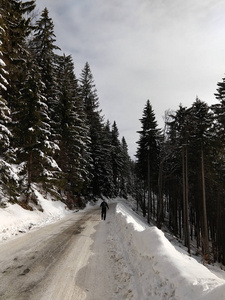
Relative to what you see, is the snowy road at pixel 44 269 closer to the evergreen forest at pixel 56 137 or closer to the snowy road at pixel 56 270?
the snowy road at pixel 56 270

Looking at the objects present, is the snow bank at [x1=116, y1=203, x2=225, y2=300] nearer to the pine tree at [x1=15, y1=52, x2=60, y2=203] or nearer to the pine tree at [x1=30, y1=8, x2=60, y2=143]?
the pine tree at [x1=15, y1=52, x2=60, y2=203]

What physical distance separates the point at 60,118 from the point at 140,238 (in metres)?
19.5

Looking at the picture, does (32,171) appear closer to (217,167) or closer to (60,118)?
(60,118)

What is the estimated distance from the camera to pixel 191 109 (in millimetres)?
20656

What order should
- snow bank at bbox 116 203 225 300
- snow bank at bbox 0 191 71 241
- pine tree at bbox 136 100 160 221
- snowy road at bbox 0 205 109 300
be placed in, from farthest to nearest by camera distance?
pine tree at bbox 136 100 160 221 < snow bank at bbox 0 191 71 241 < snowy road at bbox 0 205 109 300 < snow bank at bbox 116 203 225 300

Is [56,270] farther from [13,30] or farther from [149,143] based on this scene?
[149,143]

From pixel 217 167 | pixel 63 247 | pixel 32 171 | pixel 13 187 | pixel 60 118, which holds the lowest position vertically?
pixel 63 247

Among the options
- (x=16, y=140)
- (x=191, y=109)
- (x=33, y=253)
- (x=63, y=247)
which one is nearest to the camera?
(x=33, y=253)

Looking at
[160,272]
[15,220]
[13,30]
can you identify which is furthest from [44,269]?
[13,30]

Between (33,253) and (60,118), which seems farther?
(60,118)

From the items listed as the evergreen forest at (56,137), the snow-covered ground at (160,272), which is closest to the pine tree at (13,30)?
the evergreen forest at (56,137)

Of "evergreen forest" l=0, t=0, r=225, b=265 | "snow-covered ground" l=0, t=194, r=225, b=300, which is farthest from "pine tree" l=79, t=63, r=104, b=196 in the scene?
"snow-covered ground" l=0, t=194, r=225, b=300

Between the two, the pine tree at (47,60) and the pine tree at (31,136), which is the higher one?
the pine tree at (47,60)

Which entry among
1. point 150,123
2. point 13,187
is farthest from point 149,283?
point 150,123
